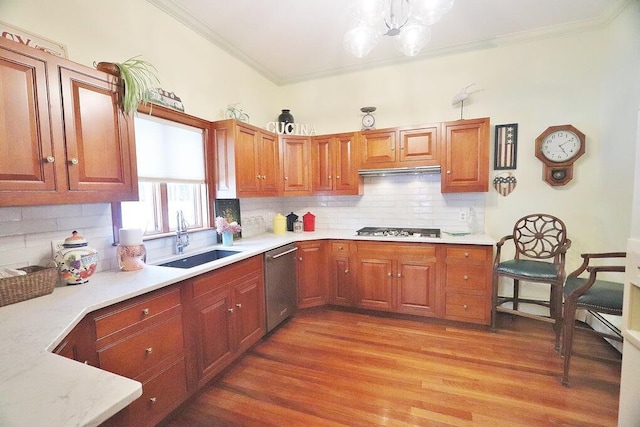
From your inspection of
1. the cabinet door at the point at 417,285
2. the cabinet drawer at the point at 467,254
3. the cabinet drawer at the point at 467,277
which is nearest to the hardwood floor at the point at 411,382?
the cabinet door at the point at 417,285

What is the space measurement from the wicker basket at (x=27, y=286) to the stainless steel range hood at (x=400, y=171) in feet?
9.07

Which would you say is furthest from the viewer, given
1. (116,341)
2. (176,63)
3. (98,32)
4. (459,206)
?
(459,206)

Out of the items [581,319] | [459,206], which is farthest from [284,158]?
[581,319]

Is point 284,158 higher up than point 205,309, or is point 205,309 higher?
point 284,158

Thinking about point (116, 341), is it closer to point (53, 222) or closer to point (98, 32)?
point (53, 222)

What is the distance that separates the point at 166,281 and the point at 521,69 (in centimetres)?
378

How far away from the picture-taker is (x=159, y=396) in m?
1.59

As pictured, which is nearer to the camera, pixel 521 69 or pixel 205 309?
pixel 205 309

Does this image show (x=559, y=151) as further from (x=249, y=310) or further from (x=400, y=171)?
(x=249, y=310)

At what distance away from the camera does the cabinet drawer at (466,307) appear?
8.86 ft

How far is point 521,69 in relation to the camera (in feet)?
9.54

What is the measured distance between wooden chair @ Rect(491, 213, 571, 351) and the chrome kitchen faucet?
2829 mm

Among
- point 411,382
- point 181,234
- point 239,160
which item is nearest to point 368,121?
point 239,160

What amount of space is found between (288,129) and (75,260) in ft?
8.22
